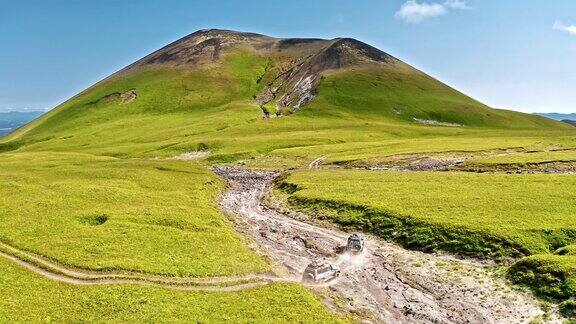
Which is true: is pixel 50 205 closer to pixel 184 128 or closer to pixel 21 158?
pixel 21 158

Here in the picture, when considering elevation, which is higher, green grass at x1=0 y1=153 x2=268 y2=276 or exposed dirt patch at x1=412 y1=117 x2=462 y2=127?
exposed dirt patch at x1=412 y1=117 x2=462 y2=127

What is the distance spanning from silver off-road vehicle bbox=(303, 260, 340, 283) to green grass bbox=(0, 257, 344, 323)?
2.68m

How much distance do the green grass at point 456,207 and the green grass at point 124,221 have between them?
16047 mm

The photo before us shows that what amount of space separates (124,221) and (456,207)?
1515 inches

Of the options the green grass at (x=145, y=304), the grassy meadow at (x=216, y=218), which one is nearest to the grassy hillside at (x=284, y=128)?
the grassy meadow at (x=216, y=218)

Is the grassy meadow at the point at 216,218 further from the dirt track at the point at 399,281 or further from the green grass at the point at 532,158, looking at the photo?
the dirt track at the point at 399,281

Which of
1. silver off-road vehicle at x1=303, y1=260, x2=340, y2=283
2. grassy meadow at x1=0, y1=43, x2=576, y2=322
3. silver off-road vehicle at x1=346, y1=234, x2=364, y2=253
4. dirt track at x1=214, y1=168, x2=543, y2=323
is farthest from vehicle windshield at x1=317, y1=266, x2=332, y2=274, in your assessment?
silver off-road vehicle at x1=346, y1=234, x2=364, y2=253

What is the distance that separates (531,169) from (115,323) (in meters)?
69.5

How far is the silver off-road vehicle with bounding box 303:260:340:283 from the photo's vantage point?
4281 centimetres

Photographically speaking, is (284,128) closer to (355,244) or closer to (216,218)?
(216,218)

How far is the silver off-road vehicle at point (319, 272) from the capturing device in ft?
140

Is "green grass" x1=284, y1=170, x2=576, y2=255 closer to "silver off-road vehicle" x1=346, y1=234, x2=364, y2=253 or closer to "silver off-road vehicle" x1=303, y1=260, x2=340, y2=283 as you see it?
"silver off-road vehicle" x1=346, y1=234, x2=364, y2=253

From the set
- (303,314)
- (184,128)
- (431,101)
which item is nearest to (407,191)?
(303,314)

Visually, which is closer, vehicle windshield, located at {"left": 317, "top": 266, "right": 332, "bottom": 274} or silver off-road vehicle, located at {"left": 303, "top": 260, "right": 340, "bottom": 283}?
silver off-road vehicle, located at {"left": 303, "top": 260, "right": 340, "bottom": 283}
